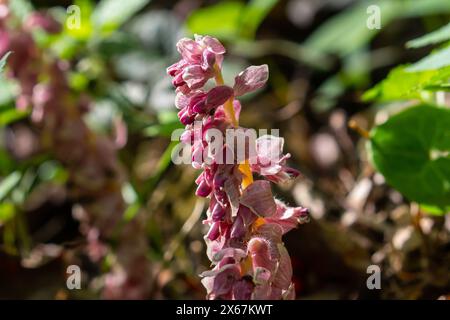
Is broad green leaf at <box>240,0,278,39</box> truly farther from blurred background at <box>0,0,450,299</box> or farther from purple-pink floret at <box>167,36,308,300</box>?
purple-pink floret at <box>167,36,308,300</box>

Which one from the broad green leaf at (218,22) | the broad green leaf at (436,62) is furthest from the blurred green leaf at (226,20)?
the broad green leaf at (436,62)

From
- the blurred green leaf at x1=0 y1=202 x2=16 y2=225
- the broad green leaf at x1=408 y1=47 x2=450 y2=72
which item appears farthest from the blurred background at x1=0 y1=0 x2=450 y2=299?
the broad green leaf at x1=408 y1=47 x2=450 y2=72

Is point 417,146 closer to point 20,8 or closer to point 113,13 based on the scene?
point 113,13

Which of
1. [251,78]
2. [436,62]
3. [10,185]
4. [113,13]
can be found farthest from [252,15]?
[251,78]

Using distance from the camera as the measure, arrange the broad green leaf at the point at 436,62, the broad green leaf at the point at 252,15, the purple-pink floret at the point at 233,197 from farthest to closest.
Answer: the broad green leaf at the point at 252,15 < the broad green leaf at the point at 436,62 < the purple-pink floret at the point at 233,197

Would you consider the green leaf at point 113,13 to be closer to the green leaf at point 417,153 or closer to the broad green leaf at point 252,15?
the broad green leaf at point 252,15
